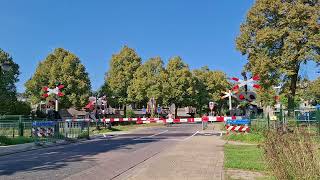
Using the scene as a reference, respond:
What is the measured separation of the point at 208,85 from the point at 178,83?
56.7 feet

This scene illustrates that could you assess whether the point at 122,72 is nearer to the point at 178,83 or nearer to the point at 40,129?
the point at 178,83

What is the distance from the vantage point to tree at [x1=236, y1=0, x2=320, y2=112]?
119ft

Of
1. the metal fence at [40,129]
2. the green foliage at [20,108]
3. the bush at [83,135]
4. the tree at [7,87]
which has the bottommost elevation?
the bush at [83,135]

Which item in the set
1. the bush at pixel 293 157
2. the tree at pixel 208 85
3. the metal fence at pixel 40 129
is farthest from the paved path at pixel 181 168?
the tree at pixel 208 85

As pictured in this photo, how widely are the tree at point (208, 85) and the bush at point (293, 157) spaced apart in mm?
89628

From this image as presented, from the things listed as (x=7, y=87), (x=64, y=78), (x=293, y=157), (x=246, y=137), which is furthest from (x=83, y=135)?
(x=64, y=78)

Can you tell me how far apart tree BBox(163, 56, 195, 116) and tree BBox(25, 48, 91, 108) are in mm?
18841

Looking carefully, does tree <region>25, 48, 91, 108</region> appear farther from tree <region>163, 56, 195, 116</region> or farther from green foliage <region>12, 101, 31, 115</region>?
tree <region>163, 56, 195, 116</region>

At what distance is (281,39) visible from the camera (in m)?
38.2

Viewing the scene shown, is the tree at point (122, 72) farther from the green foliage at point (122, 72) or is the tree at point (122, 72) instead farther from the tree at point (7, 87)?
the tree at point (7, 87)

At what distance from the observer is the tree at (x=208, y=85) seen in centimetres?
10161

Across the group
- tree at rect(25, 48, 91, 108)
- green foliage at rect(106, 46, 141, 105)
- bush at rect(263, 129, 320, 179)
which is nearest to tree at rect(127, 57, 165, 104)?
green foliage at rect(106, 46, 141, 105)

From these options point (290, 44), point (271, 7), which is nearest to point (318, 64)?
point (290, 44)

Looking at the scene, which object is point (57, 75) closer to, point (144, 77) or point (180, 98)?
point (144, 77)
